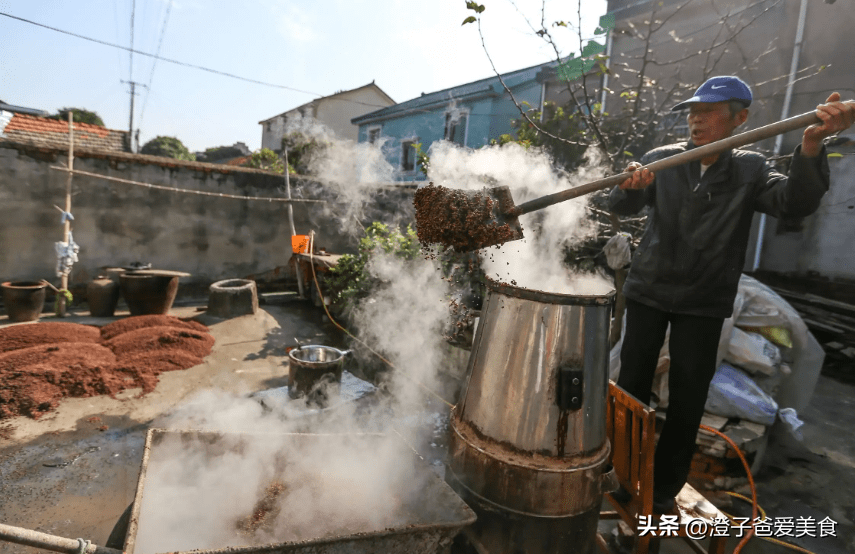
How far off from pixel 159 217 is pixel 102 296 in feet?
7.13

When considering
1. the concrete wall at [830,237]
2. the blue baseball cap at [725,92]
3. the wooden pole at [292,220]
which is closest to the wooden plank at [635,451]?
the blue baseball cap at [725,92]

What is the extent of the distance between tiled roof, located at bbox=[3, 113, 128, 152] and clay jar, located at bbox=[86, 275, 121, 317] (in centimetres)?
610

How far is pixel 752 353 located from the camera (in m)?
4.19

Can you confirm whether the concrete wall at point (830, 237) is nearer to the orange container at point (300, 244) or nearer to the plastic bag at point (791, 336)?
the plastic bag at point (791, 336)

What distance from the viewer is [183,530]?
7.22ft

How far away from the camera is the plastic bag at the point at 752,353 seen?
418cm

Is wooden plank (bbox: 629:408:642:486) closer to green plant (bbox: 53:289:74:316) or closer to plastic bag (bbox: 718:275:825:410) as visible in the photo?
plastic bag (bbox: 718:275:825:410)

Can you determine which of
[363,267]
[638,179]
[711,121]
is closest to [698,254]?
[638,179]

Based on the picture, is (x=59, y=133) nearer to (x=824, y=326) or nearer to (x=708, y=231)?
(x=708, y=231)

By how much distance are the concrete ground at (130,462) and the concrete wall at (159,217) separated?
168 inches

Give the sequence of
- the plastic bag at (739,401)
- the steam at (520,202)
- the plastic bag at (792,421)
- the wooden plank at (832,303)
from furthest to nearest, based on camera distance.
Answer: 1. the wooden plank at (832,303)
2. the plastic bag at (792,421)
3. the plastic bag at (739,401)
4. the steam at (520,202)

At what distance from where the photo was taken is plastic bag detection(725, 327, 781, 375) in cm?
418

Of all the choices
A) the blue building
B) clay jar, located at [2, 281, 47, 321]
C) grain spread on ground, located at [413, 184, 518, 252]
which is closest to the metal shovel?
grain spread on ground, located at [413, 184, 518, 252]

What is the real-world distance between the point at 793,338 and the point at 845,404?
291 cm
